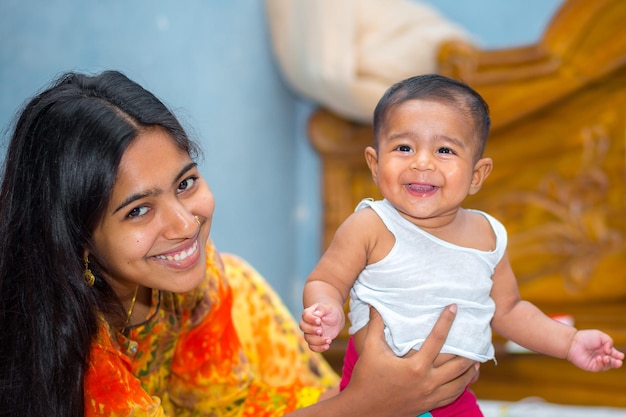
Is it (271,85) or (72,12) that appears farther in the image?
(271,85)

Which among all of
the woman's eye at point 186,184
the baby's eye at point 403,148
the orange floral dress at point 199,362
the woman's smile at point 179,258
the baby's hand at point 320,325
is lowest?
the orange floral dress at point 199,362

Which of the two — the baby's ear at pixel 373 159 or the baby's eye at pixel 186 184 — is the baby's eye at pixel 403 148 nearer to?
the baby's ear at pixel 373 159

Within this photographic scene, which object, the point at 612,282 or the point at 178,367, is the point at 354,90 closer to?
the point at 612,282

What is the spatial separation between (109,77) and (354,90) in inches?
68.0

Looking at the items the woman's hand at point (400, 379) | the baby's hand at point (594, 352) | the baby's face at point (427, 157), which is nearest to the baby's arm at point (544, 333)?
the baby's hand at point (594, 352)

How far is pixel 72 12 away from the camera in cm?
253

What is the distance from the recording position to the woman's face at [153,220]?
4.61 feet

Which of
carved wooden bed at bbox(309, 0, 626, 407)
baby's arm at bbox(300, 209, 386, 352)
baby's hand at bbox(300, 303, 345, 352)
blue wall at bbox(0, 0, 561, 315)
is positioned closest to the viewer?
baby's hand at bbox(300, 303, 345, 352)

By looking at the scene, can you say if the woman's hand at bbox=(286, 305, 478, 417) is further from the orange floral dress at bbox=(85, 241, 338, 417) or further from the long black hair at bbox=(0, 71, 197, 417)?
the long black hair at bbox=(0, 71, 197, 417)

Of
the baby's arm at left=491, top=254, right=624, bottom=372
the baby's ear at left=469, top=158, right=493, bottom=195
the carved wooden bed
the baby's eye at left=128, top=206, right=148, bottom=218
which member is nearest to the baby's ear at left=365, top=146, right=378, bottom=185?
the baby's ear at left=469, top=158, right=493, bottom=195

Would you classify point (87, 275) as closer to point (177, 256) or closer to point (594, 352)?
point (177, 256)

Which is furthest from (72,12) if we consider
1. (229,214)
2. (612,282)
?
(612,282)

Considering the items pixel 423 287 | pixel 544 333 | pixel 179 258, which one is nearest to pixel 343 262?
pixel 423 287

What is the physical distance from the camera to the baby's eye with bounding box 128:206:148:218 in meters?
1.43
